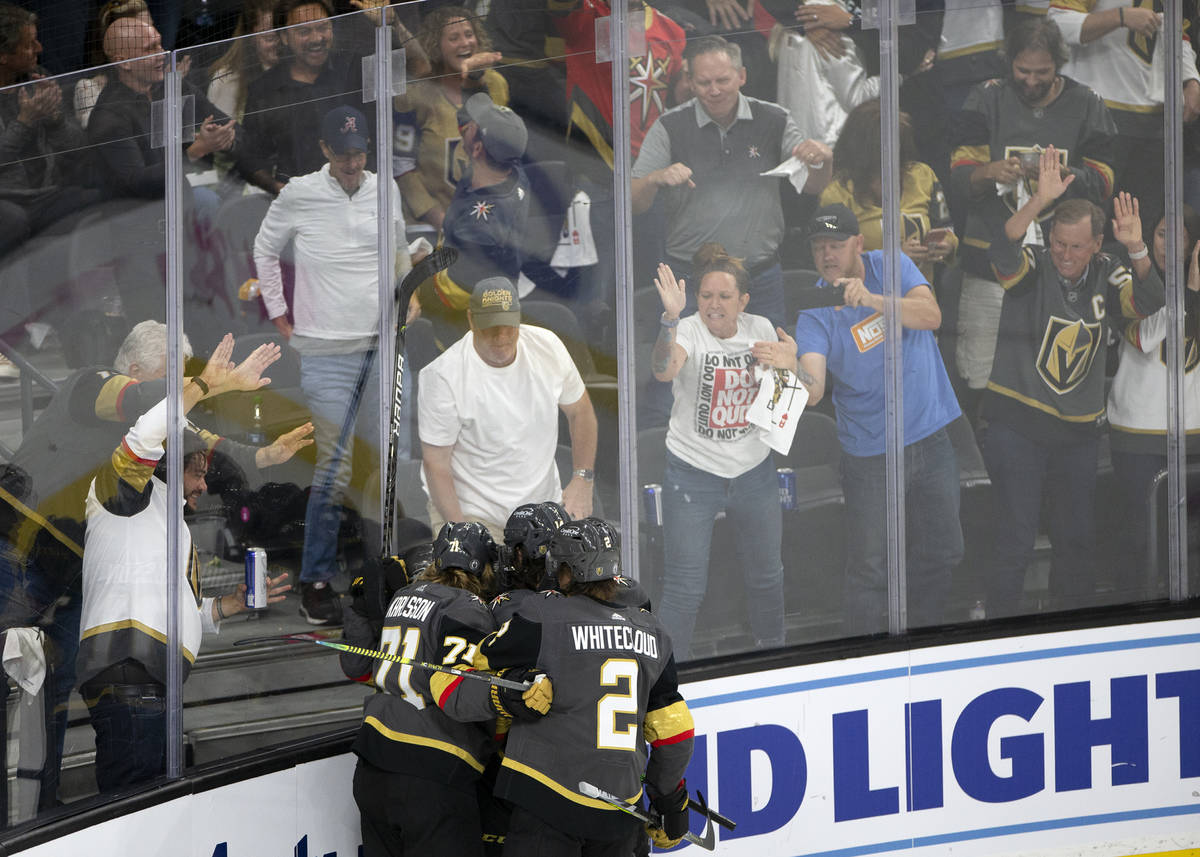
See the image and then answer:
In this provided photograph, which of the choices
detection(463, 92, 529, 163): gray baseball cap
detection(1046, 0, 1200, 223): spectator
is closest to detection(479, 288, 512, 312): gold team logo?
detection(463, 92, 529, 163): gray baseball cap

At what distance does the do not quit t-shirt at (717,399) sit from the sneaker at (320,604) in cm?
106

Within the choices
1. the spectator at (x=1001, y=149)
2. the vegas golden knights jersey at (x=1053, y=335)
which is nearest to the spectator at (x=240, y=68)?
the spectator at (x=1001, y=149)

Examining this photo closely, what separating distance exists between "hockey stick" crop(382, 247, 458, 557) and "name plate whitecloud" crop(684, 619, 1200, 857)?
0.99 metres

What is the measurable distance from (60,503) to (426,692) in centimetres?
92

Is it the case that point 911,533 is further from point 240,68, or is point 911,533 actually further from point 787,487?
point 240,68

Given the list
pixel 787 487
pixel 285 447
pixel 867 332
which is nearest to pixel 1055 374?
pixel 867 332

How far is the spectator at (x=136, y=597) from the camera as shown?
3.10 meters

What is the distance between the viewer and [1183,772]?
429 centimetres

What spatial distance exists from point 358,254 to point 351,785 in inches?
54.1

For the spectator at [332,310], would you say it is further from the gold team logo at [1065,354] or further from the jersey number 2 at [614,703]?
the gold team logo at [1065,354]

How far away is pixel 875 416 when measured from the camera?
13.5 feet

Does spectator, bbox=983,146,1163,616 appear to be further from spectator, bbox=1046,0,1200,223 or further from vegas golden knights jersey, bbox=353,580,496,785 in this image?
vegas golden knights jersey, bbox=353,580,496,785

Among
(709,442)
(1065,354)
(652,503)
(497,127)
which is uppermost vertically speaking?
(497,127)

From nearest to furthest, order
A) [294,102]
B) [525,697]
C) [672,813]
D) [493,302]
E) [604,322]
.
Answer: [525,697] < [672,813] < [294,102] < [493,302] < [604,322]
